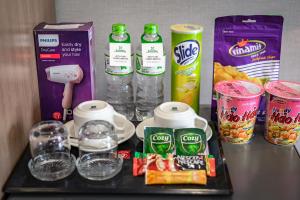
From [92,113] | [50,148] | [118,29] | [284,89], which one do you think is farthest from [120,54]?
[284,89]

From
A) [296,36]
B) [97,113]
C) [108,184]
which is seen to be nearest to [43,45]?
[97,113]

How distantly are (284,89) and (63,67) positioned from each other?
0.58 metres

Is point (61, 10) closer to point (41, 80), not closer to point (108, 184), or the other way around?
point (41, 80)

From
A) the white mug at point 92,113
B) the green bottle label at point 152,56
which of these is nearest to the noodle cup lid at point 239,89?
the green bottle label at point 152,56

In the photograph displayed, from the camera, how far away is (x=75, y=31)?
1.08m

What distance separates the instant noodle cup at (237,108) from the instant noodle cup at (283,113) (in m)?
0.04

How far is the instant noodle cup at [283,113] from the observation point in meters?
1.03

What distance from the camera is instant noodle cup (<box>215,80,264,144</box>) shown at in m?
1.04

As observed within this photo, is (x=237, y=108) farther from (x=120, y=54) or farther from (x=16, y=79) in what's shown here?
(x=16, y=79)

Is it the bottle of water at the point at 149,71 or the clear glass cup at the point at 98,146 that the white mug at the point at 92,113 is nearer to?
the clear glass cup at the point at 98,146

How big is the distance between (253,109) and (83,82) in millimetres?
457

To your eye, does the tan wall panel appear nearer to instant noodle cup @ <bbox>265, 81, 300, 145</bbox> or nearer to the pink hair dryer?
the pink hair dryer

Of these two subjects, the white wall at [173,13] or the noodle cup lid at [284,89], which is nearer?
the noodle cup lid at [284,89]

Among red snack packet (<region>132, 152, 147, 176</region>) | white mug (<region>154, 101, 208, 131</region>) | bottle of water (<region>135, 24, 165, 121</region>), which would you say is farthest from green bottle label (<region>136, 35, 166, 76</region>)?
red snack packet (<region>132, 152, 147, 176</region>)
